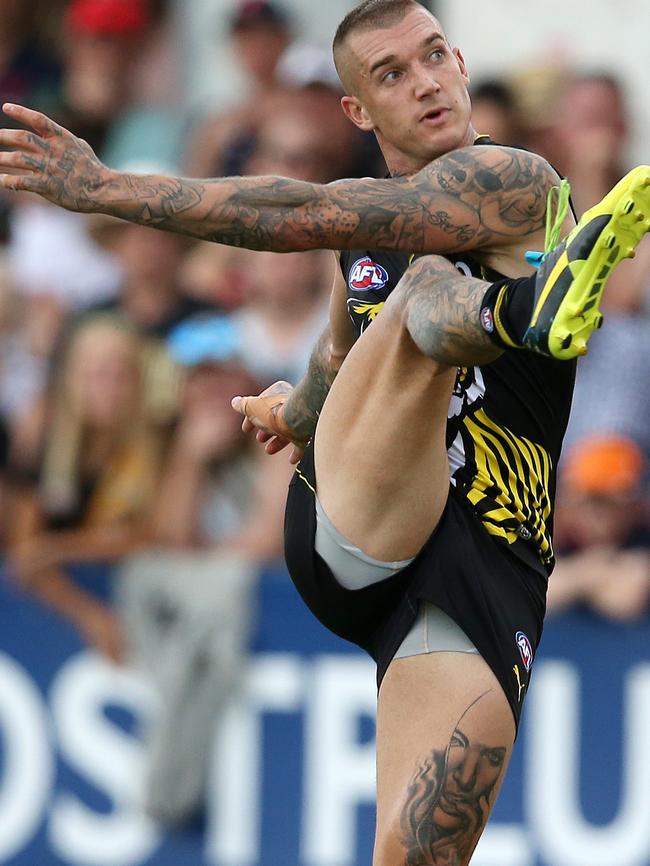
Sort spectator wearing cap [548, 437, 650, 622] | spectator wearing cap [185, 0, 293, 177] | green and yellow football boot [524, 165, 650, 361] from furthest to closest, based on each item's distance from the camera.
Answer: spectator wearing cap [185, 0, 293, 177] → spectator wearing cap [548, 437, 650, 622] → green and yellow football boot [524, 165, 650, 361]

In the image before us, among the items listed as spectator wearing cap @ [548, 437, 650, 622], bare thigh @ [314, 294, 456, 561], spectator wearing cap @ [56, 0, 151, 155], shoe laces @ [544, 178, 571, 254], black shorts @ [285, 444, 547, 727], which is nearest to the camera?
shoe laces @ [544, 178, 571, 254]

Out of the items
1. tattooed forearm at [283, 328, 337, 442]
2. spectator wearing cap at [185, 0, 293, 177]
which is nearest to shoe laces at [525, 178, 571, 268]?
tattooed forearm at [283, 328, 337, 442]

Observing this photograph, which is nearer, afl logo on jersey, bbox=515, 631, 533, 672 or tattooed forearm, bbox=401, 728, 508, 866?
tattooed forearm, bbox=401, 728, 508, 866

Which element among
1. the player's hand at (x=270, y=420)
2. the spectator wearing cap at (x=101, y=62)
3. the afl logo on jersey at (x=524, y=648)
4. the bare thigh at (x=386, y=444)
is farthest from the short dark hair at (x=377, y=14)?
the spectator wearing cap at (x=101, y=62)

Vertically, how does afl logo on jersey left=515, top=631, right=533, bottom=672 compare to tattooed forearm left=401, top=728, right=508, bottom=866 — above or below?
above

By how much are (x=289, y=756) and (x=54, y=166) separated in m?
4.12

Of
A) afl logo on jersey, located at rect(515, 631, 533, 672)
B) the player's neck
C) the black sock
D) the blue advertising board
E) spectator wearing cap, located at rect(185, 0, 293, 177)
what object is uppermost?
spectator wearing cap, located at rect(185, 0, 293, 177)

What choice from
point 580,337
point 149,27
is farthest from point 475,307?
point 149,27

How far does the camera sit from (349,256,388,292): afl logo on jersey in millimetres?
4578

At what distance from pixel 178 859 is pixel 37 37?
15.4ft

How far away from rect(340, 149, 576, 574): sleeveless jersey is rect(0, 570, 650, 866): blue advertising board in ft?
9.47

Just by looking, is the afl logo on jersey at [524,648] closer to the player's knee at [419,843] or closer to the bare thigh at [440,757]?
the bare thigh at [440,757]

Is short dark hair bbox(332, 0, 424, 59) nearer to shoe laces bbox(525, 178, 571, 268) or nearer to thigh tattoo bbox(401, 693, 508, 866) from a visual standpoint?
shoe laces bbox(525, 178, 571, 268)

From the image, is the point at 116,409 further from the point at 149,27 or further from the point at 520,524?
the point at 520,524
